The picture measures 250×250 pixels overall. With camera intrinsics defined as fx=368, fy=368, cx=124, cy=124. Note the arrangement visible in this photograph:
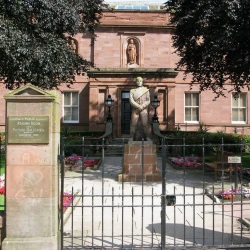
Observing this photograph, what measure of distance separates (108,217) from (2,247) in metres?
3.31

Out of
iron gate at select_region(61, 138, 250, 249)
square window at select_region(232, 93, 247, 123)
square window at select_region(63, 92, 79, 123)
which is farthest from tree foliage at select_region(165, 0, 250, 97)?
square window at select_region(63, 92, 79, 123)

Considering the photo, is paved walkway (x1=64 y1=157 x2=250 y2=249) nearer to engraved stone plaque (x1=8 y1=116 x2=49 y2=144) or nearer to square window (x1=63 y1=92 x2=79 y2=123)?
engraved stone plaque (x1=8 y1=116 x2=49 y2=144)

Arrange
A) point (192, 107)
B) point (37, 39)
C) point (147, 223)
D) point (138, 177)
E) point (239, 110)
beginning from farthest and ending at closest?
1. point (239, 110)
2. point (192, 107)
3. point (37, 39)
4. point (138, 177)
5. point (147, 223)

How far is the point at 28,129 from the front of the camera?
18.1ft

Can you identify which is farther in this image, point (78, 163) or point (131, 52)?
point (131, 52)

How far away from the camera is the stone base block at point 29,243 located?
5.45 metres

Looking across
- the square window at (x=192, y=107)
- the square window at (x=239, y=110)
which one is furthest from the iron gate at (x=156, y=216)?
the square window at (x=239, y=110)

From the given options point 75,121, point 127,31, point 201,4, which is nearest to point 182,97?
point 127,31

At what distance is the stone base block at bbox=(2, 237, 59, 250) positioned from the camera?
545 centimetres

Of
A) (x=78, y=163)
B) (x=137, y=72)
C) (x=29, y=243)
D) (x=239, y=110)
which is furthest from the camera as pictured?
(x=239, y=110)

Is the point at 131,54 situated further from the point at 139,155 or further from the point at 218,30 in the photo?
the point at 139,155

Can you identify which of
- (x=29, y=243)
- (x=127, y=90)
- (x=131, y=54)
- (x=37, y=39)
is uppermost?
(x=131, y=54)

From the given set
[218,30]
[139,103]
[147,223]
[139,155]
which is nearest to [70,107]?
[139,103]

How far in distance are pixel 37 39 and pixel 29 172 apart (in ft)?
34.2
